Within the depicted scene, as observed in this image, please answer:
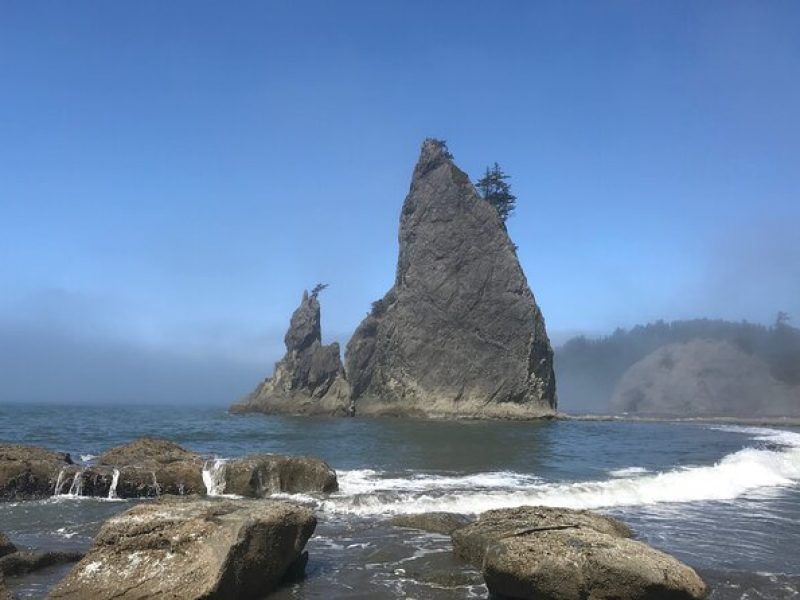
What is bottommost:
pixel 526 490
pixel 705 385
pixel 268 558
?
pixel 526 490

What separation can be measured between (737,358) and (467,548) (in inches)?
5353

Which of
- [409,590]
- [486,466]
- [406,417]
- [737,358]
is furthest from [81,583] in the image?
[737,358]

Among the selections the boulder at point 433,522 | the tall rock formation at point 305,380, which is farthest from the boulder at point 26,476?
the tall rock formation at point 305,380

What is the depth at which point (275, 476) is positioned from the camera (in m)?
19.2

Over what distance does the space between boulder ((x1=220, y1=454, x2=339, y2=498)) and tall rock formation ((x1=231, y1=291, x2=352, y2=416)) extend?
71.6 m

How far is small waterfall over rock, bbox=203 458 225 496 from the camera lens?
61.6ft

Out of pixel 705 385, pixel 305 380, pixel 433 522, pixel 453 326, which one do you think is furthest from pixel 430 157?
pixel 433 522

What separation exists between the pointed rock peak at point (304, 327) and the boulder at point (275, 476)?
81.2 m

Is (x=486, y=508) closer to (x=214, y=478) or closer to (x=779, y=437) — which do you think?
(x=214, y=478)

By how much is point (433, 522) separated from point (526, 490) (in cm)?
637

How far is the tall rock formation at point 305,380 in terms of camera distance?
92.8 m

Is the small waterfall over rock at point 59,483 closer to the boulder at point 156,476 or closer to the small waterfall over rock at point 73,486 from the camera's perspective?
the small waterfall over rock at point 73,486

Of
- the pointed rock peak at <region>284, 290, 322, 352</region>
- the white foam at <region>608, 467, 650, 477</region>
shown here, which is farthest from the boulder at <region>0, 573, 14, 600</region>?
the pointed rock peak at <region>284, 290, 322, 352</region>

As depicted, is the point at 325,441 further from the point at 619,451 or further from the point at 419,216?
the point at 419,216
